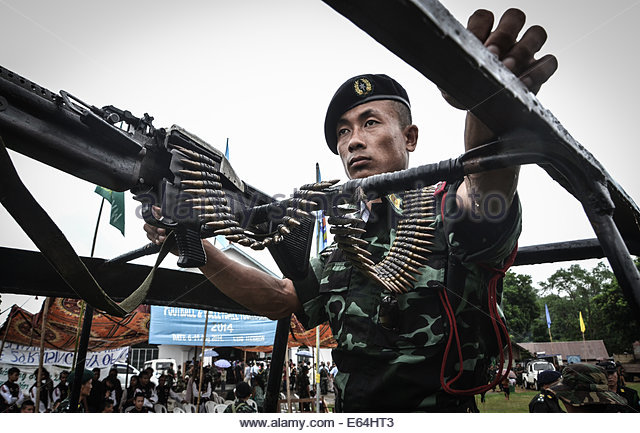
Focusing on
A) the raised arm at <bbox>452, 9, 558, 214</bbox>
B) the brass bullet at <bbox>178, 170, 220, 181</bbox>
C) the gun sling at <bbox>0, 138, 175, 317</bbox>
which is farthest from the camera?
the brass bullet at <bbox>178, 170, 220, 181</bbox>

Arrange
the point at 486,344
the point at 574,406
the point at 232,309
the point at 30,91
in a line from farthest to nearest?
the point at 574,406
the point at 232,309
the point at 486,344
the point at 30,91

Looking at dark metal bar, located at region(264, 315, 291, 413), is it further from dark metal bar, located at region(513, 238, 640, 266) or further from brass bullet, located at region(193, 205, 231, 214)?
dark metal bar, located at region(513, 238, 640, 266)

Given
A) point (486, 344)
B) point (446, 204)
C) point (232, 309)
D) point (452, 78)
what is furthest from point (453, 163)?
point (232, 309)

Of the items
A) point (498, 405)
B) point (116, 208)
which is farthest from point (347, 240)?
point (116, 208)

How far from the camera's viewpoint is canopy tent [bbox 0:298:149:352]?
7055 mm

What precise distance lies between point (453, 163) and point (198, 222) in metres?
0.88

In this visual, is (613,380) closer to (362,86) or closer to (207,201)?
(362,86)

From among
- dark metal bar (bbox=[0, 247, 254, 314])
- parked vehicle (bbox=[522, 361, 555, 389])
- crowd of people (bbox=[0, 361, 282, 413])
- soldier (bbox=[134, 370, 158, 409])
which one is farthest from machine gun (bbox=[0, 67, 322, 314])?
parked vehicle (bbox=[522, 361, 555, 389])

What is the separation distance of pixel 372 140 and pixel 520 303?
31351 mm

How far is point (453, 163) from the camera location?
88 centimetres

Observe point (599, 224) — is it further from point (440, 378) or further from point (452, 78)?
point (440, 378)

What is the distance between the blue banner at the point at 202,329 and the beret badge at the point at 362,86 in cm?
681

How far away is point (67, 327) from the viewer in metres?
7.77

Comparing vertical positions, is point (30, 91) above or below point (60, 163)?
above
